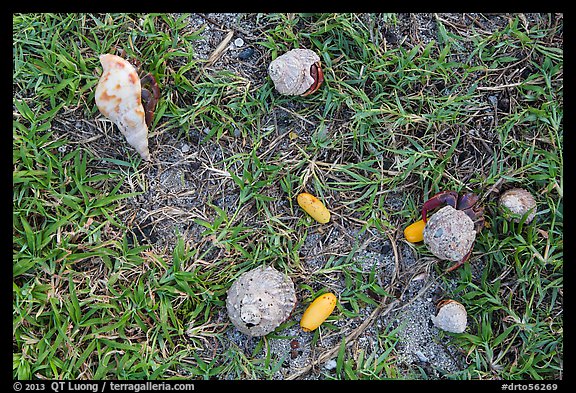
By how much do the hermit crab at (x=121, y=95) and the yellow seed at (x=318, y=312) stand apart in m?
1.35

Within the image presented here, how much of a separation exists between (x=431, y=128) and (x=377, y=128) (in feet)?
1.05

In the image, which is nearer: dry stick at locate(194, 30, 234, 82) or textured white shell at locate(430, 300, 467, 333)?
textured white shell at locate(430, 300, 467, 333)

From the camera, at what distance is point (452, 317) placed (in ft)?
9.58

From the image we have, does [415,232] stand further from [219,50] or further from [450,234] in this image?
[219,50]

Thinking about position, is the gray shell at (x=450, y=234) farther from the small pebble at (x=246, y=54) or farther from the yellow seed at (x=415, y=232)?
the small pebble at (x=246, y=54)

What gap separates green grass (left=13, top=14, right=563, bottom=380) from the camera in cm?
301

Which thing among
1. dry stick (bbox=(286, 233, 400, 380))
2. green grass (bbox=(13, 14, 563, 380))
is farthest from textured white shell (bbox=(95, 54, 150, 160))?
dry stick (bbox=(286, 233, 400, 380))

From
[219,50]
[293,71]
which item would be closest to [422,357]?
[293,71]

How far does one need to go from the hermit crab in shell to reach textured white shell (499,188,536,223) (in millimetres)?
133

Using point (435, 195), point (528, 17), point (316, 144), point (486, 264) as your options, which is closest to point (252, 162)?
point (316, 144)

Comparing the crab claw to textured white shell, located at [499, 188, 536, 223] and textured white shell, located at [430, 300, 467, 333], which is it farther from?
textured white shell, located at [430, 300, 467, 333]

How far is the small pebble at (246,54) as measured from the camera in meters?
3.22

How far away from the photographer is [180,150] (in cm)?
318

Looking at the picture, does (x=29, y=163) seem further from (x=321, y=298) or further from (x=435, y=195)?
(x=435, y=195)
